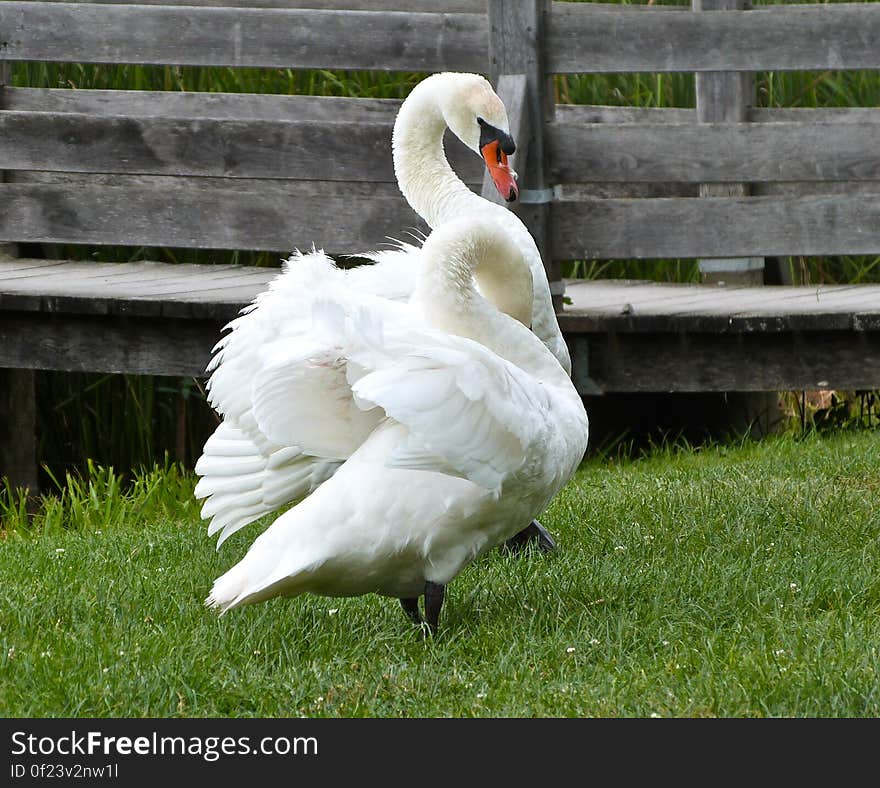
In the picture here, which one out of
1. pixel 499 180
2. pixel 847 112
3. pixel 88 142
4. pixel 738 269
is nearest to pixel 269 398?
pixel 499 180

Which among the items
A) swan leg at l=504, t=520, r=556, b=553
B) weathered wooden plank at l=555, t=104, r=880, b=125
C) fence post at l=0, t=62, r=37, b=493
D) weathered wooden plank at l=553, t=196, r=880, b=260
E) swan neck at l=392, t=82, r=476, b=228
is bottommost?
fence post at l=0, t=62, r=37, b=493

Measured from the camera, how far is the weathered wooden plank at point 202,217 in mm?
6977

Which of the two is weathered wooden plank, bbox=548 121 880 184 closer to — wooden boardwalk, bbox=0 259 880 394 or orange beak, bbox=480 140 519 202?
wooden boardwalk, bbox=0 259 880 394

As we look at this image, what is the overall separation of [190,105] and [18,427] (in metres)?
2.03

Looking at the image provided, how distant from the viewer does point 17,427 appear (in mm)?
7949

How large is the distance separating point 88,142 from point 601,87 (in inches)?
136

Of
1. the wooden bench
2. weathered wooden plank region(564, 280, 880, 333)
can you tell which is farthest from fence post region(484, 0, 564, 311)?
weathered wooden plank region(564, 280, 880, 333)

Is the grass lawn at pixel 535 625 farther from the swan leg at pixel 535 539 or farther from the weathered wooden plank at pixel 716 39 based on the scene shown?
the weathered wooden plank at pixel 716 39

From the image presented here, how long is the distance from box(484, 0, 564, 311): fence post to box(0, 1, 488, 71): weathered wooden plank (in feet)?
1.20

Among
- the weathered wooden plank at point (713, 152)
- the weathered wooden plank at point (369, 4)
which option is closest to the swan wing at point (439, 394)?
the weathered wooden plank at point (713, 152)

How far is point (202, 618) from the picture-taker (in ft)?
14.0

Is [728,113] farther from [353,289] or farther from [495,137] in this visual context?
[353,289]

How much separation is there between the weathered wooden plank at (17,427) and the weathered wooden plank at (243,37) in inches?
66.4

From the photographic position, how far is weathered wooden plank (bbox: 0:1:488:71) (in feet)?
22.9
